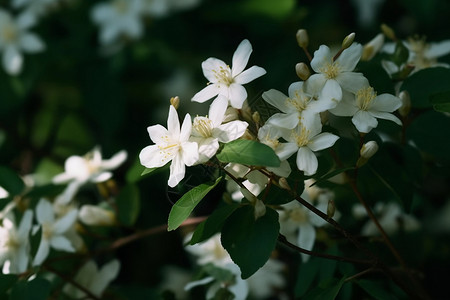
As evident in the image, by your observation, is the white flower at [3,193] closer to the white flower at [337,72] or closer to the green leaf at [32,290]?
the green leaf at [32,290]

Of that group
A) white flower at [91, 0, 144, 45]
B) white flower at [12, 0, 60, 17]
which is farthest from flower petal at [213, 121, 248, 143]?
white flower at [12, 0, 60, 17]

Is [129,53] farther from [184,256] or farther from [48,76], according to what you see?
[184,256]

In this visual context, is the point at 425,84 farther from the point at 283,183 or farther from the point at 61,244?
the point at 61,244

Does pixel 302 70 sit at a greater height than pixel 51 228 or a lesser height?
greater

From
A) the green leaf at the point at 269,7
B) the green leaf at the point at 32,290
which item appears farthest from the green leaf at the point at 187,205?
the green leaf at the point at 269,7

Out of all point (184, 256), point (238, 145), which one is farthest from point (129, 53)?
point (238, 145)

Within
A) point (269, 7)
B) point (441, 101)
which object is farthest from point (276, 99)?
point (269, 7)
